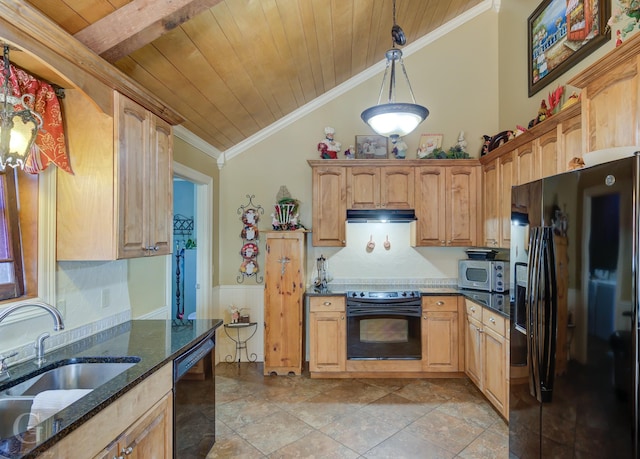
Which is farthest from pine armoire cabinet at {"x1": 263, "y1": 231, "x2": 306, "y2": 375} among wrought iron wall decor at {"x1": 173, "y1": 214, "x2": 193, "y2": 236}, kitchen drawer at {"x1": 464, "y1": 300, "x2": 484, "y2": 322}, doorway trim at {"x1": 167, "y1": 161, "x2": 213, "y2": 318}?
wrought iron wall decor at {"x1": 173, "y1": 214, "x2": 193, "y2": 236}

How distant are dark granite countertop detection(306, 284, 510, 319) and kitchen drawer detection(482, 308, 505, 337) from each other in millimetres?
47

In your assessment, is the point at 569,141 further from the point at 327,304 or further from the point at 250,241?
the point at 250,241

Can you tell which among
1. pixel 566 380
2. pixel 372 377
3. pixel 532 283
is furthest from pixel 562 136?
pixel 372 377

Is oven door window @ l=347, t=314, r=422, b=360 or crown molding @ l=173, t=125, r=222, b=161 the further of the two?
oven door window @ l=347, t=314, r=422, b=360

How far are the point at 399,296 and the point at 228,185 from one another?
250 centimetres

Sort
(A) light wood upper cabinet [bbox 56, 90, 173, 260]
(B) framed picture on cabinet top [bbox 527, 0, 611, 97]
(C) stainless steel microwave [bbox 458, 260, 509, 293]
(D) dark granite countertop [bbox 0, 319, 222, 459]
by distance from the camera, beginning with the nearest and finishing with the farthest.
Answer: (D) dark granite countertop [bbox 0, 319, 222, 459], (A) light wood upper cabinet [bbox 56, 90, 173, 260], (B) framed picture on cabinet top [bbox 527, 0, 611, 97], (C) stainless steel microwave [bbox 458, 260, 509, 293]

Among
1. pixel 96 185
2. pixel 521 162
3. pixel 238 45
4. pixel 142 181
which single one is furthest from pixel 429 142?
pixel 96 185

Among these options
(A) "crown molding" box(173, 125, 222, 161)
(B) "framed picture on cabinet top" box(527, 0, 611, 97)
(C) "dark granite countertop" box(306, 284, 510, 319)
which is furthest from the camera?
(A) "crown molding" box(173, 125, 222, 161)

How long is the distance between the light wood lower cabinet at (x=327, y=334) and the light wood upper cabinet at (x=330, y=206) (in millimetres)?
710

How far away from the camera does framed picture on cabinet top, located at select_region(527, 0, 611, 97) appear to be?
2.55 metres

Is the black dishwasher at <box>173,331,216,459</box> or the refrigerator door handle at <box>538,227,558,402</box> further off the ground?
the refrigerator door handle at <box>538,227,558,402</box>

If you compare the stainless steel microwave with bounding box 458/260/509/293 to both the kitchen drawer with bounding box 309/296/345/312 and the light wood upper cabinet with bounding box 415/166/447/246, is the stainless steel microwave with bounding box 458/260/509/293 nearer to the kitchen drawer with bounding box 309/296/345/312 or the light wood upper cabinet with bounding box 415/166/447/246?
the light wood upper cabinet with bounding box 415/166/447/246

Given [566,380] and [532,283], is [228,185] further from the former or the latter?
[566,380]

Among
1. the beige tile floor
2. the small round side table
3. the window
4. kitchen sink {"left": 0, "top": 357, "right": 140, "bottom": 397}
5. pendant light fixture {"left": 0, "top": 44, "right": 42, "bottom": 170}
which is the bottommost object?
the beige tile floor
